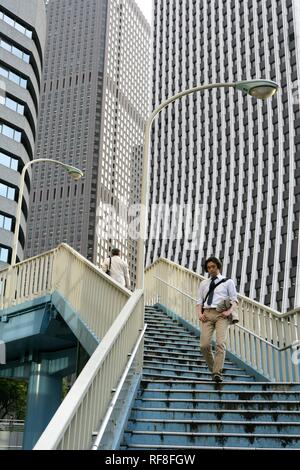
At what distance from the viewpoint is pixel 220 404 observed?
677 centimetres

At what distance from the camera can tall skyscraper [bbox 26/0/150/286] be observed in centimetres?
15075

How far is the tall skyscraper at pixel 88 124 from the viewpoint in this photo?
495 ft

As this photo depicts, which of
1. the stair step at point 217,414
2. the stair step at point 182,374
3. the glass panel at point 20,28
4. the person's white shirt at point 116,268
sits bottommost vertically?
the stair step at point 217,414

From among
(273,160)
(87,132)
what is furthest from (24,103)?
(87,132)

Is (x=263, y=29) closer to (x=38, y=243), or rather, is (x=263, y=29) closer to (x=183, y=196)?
(x=183, y=196)

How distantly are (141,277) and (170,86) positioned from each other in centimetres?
10447

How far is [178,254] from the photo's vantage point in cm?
9281

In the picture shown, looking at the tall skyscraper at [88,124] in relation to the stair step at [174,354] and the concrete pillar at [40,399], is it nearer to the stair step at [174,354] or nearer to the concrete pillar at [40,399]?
the concrete pillar at [40,399]

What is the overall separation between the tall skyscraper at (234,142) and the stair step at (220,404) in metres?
63.8

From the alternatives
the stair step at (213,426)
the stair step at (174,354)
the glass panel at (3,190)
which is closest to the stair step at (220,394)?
the stair step at (213,426)

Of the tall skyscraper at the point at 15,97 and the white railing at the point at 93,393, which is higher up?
the tall skyscraper at the point at 15,97

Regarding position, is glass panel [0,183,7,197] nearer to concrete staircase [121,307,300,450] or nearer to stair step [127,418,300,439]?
concrete staircase [121,307,300,450]

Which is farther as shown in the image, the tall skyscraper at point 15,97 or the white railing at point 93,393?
the tall skyscraper at point 15,97

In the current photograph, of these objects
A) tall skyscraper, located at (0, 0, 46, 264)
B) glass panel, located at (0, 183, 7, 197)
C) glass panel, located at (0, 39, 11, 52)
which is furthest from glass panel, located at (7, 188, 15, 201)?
glass panel, located at (0, 39, 11, 52)
